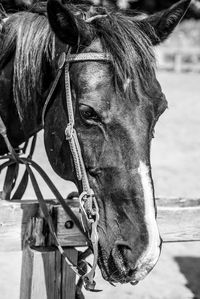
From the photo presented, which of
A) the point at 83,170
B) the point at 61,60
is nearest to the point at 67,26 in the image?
the point at 61,60

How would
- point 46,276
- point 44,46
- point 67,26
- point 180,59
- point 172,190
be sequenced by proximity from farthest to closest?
point 180,59 < point 172,190 < point 46,276 < point 44,46 < point 67,26

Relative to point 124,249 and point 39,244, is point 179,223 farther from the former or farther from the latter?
point 124,249

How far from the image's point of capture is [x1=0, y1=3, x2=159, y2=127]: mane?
81.6 inches

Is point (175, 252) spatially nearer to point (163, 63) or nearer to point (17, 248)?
point (17, 248)

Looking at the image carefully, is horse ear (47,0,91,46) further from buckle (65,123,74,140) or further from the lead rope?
buckle (65,123,74,140)

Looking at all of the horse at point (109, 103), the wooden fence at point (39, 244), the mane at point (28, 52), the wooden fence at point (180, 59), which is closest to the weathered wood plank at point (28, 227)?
the wooden fence at point (39, 244)

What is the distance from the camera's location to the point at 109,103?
79.5 inches

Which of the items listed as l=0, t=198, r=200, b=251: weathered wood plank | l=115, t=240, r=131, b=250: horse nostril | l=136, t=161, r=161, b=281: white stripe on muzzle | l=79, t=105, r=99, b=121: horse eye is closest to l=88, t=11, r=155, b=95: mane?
l=79, t=105, r=99, b=121: horse eye

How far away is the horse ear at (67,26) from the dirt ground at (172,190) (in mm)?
2575

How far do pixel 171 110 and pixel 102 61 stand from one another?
37.4 feet

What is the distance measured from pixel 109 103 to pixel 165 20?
1.94ft

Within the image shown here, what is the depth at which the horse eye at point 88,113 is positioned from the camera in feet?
6.65

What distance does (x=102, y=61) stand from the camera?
6.87 feet

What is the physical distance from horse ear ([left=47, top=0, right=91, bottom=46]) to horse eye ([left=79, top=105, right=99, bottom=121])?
0.29 metres
